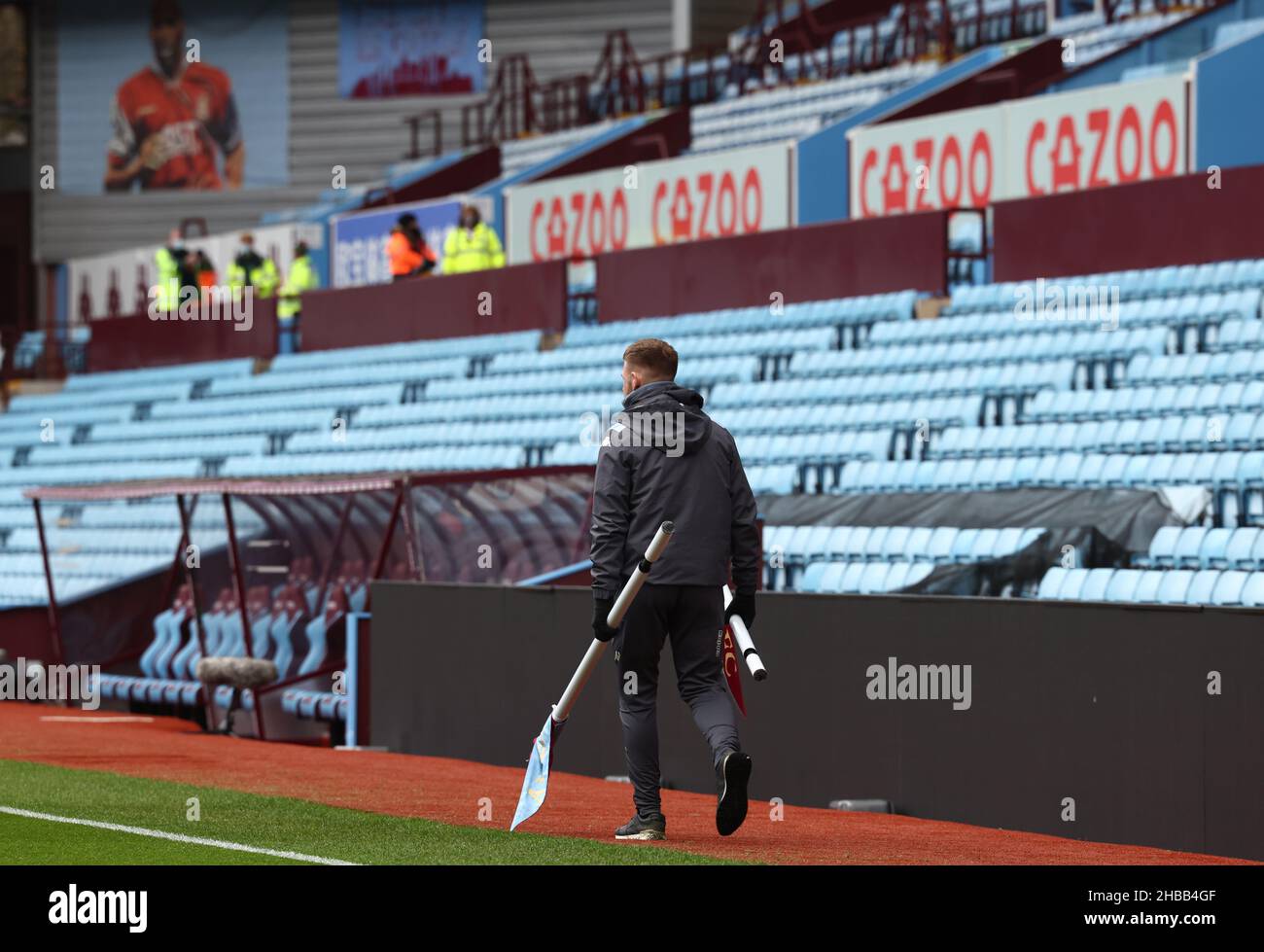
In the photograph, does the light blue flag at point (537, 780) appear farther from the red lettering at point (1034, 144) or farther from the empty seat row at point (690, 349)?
the red lettering at point (1034, 144)

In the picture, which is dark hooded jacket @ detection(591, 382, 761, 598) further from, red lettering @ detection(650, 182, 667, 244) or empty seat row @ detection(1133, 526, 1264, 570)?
red lettering @ detection(650, 182, 667, 244)

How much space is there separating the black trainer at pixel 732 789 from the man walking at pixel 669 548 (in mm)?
11

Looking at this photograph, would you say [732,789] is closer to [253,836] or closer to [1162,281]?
[253,836]

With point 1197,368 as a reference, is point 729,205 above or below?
above

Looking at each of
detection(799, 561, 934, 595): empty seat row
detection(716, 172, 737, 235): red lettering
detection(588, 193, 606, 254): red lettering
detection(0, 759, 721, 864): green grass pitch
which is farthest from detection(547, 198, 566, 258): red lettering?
detection(0, 759, 721, 864): green grass pitch

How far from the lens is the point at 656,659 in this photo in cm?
857

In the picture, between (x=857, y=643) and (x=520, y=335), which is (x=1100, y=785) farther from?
(x=520, y=335)

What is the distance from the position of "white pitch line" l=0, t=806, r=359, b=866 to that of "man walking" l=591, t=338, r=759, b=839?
4.38ft

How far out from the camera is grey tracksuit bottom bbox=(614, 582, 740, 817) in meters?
8.41

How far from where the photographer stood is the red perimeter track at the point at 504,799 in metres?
8.60

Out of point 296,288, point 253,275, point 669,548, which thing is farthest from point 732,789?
point 253,275

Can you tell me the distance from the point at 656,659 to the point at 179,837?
1.94 metres

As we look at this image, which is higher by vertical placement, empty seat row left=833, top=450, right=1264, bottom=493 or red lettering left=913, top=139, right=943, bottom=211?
red lettering left=913, top=139, right=943, bottom=211
